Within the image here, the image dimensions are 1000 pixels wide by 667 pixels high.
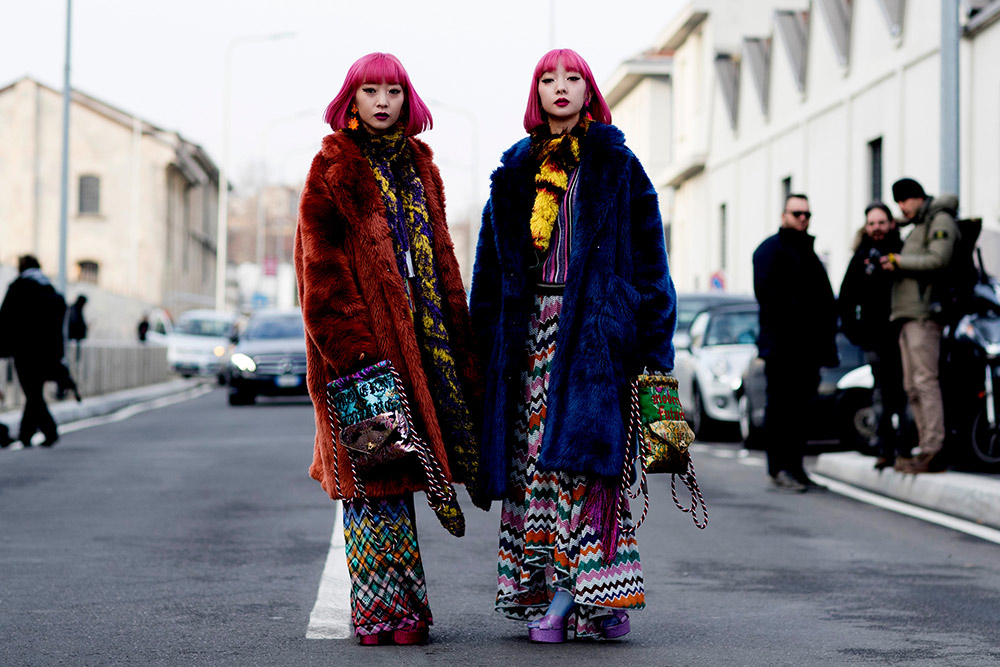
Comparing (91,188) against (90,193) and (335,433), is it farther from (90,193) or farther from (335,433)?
(335,433)

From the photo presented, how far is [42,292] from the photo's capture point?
15547mm

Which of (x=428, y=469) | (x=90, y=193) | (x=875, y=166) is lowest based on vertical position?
(x=428, y=469)

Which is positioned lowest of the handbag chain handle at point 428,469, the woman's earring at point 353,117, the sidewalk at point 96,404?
the sidewalk at point 96,404

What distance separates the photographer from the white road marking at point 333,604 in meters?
5.57

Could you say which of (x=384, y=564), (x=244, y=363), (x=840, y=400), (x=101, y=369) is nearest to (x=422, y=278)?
(x=384, y=564)

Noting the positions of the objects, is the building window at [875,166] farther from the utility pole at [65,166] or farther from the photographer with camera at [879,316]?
the photographer with camera at [879,316]

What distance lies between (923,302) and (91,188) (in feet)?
158

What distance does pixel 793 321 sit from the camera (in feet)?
35.9

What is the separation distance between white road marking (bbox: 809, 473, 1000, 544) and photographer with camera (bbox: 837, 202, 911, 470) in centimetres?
34

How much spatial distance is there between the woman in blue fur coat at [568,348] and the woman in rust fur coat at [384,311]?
→ 15 cm

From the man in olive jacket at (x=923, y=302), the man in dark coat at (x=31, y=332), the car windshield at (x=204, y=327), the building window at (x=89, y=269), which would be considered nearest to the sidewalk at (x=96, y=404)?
the man in dark coat at (x=31, y=332)

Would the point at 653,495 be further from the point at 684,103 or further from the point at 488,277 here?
the point at 684,103

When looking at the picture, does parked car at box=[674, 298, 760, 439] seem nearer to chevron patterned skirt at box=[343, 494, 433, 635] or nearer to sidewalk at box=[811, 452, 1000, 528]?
sidewalk at box=[811, 452, 1000, 528]

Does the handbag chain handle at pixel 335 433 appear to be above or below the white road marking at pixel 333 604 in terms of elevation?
above
